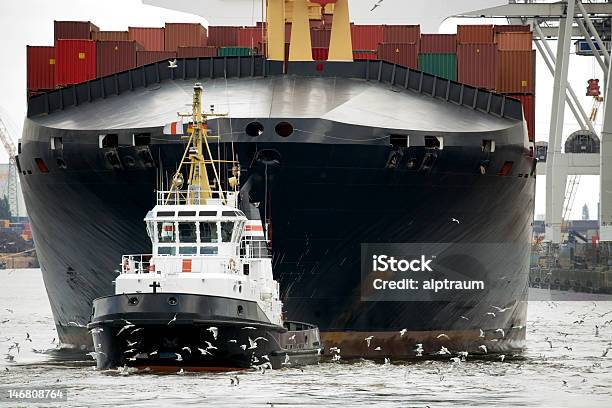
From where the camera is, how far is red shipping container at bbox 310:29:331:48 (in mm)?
51219

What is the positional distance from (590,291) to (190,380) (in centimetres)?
6712

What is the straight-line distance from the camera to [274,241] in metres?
40.3

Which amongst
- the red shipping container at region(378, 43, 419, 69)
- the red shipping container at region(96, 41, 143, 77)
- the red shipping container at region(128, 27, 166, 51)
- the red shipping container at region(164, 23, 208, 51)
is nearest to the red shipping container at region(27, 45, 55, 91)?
the red shipping container at region(96, 41, 143, 77)

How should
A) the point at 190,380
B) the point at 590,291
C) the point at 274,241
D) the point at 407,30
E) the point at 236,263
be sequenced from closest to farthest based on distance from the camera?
the point at 190,380 < the point at 236,263 < the point at 274,241 < the point at 407,30 < the point at 590,291

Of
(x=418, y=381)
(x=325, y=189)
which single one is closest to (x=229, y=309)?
(x=418, y=381)

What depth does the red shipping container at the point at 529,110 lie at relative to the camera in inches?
1991

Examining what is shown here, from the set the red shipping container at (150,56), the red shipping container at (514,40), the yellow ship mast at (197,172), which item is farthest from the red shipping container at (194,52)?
the yellow ship mast at (197,172)

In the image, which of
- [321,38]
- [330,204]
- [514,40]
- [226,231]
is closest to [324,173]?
[330,204]

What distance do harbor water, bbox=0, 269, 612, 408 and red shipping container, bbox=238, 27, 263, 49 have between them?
13620 millimetres

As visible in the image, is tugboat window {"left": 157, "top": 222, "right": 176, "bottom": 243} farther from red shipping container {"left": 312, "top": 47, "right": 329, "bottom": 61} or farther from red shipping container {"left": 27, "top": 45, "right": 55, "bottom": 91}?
red shipping container {"left": 27, "top": 45, "right": 55, "bottom": 91}

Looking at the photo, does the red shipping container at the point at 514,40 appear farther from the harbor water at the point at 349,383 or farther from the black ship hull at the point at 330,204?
the harbor water at the point at 349,383

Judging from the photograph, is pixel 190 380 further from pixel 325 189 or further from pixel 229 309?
pixel 325 189

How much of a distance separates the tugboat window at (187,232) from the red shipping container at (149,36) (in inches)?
846

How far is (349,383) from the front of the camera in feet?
111
